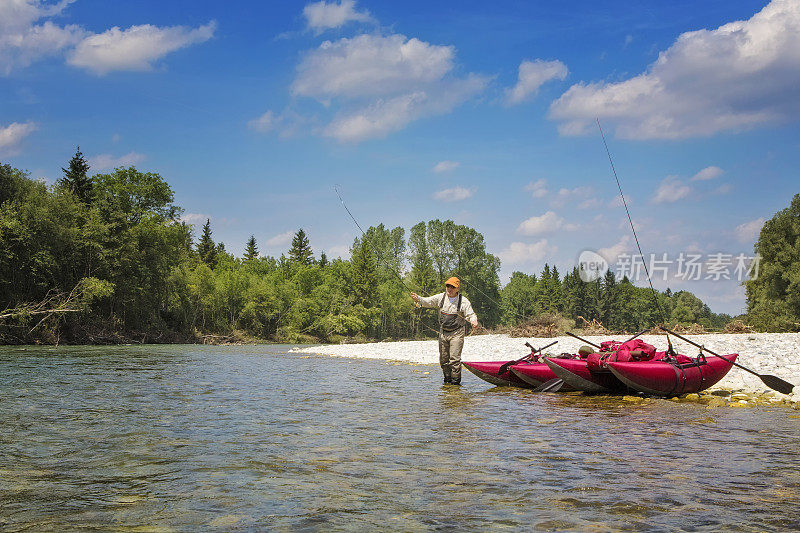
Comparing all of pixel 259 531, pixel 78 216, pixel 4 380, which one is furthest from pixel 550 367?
pixel 78 216

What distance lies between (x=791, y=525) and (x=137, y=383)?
1421 cm

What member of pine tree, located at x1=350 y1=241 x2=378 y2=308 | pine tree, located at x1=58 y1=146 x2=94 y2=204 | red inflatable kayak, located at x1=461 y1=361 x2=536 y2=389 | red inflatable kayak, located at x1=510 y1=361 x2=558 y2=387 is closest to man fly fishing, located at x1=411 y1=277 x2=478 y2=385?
red inflatable kayak, located at x1=461 y1=361 x2=536 y2=389

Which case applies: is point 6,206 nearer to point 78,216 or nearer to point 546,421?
point 78,216

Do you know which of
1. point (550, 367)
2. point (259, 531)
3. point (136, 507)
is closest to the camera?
point (259, 531)

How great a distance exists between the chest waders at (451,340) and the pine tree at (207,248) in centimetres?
8635

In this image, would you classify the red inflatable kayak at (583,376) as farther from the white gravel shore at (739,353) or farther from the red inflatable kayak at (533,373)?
the white gravel shore at (739,353)

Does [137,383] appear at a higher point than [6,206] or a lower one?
lower

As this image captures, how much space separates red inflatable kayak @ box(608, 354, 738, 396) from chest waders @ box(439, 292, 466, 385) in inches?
135

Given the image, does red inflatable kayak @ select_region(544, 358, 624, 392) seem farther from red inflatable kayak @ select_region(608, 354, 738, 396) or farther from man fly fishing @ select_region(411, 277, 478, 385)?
man fly fishing @ select_region(411, 277, 478, 385)

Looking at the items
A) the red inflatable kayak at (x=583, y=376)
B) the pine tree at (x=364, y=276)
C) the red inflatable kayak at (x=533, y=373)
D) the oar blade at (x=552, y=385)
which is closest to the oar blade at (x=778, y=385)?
the red inflatable kayak at (x=583, y=376)

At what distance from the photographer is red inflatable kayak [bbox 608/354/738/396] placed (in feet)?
39.4

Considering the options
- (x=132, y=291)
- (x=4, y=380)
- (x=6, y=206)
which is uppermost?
(x=6, y=206)

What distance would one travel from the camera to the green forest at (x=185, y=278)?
1617 inches

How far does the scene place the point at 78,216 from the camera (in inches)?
1822
